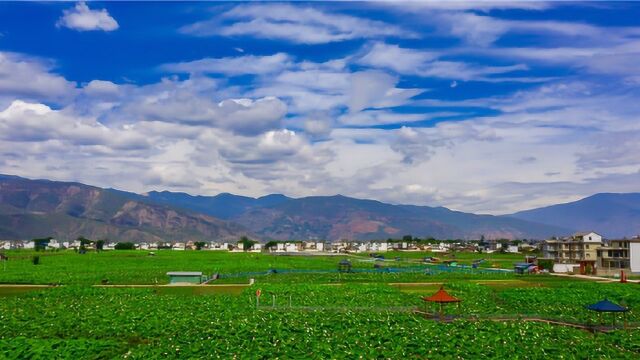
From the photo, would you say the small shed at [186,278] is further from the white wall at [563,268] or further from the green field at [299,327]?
the white wall at [563,268]

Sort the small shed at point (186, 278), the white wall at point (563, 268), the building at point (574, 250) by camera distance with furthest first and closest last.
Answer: the building at point (574, 250)
the white wall at point (563, 268)
the small shed at point (186, 278)

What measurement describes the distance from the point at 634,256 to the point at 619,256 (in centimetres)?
520

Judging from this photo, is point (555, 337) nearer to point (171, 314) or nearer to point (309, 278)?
point (171, 314)

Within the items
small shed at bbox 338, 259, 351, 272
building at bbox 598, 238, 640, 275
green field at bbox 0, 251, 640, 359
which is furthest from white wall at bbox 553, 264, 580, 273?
green field at bbox 0, 251, 640, 359

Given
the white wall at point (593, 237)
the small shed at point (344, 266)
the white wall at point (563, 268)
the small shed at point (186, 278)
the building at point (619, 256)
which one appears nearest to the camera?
the small shed at point (186, 278)

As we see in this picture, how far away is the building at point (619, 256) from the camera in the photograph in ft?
269

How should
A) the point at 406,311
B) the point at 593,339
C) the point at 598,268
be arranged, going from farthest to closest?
the point at 598,268 < the point at 406,311 < the point at 593,339

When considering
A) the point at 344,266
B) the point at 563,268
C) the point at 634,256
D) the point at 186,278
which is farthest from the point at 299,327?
the point at 634,256

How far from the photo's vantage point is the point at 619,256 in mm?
87375

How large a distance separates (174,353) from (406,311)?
17.0m

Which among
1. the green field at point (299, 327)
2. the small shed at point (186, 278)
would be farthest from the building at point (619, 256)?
the small shed at point (186, 278)

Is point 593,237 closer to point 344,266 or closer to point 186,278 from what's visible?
point 344,266

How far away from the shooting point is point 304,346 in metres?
26.6

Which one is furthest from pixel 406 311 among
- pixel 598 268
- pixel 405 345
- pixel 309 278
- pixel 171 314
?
pixel 598 268
